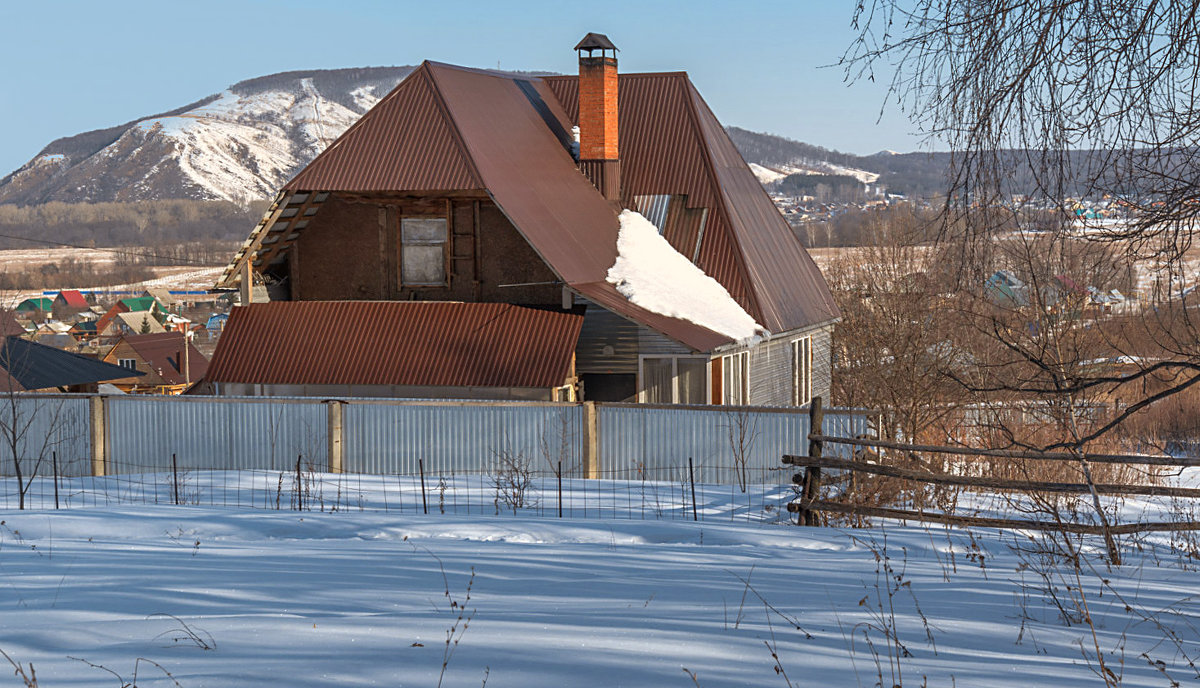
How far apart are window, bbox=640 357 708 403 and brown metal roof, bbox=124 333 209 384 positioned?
53409 millimetres

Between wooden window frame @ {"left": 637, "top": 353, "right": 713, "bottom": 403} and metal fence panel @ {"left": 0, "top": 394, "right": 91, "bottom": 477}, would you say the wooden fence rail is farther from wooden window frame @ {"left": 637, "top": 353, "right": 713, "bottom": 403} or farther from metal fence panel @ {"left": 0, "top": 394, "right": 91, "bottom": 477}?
metal fence panel @ {"left": 0, "top": 394, "right": 91, "bottom": 477}

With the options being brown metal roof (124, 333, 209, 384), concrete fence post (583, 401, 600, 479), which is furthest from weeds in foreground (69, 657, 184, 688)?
brown metal roof (124, 333, 209, 384)

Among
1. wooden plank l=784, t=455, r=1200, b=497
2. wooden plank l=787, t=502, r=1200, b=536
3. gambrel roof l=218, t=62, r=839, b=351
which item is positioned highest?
gambrel roof l=218, t=62, r=839, b=351

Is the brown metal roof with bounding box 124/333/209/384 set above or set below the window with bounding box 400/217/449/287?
below

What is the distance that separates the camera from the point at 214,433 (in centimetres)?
1914

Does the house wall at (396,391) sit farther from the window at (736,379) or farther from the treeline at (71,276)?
the treeline at (71,276)

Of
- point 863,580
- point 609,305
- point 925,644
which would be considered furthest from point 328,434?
point 925,644

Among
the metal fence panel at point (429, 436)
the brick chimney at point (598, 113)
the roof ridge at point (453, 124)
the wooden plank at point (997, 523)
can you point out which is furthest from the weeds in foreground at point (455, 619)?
the brick chimney at point (598, 113)

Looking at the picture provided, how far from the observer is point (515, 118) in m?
25.4

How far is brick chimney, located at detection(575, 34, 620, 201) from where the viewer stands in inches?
1013

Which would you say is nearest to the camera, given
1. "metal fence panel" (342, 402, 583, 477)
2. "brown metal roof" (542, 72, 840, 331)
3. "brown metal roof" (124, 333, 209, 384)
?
"metal fence panel" (342, 402, 583, 477)

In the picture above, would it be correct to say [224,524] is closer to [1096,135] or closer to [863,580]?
[863,580]

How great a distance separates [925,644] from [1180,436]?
38.7 metres

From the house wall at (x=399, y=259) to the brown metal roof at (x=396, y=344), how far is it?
1366mm
